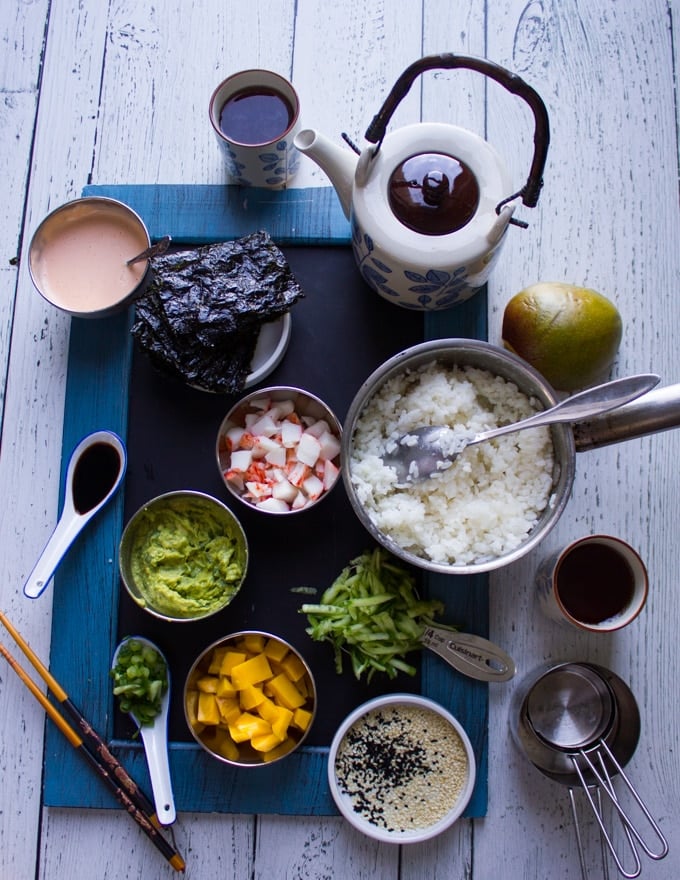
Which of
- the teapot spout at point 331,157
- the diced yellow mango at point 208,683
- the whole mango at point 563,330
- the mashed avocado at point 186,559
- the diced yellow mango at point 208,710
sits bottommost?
the diced yellow mango at point 208,710

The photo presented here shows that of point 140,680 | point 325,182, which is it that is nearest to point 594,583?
point 140,680

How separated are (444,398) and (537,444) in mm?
223

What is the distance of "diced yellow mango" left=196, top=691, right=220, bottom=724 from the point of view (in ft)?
5.58

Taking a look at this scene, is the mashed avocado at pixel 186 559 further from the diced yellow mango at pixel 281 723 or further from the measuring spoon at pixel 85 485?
the diced yellow mango at pixel 281 723

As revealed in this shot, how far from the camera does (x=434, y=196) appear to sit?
1515 mm

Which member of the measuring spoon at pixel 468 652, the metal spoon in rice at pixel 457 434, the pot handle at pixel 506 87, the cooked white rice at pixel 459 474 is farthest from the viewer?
the measuring spoon at pixel 468 652

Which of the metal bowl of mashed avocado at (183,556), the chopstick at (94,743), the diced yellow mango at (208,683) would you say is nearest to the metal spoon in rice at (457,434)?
the metal bowl of mashed avocado at (183,556)

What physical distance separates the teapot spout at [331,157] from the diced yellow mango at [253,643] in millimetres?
965

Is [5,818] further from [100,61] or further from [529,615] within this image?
[100,61]

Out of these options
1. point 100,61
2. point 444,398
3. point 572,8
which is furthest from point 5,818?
point 572,8

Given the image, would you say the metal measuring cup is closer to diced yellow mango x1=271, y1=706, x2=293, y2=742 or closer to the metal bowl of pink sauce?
diced yellow mango x1=271, y1=706, x2=293, y2=742

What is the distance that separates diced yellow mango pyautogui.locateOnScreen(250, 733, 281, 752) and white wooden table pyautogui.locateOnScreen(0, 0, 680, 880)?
0.77 ft

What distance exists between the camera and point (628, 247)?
193 cm

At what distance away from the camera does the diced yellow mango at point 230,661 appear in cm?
171
